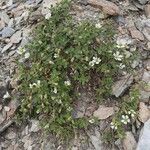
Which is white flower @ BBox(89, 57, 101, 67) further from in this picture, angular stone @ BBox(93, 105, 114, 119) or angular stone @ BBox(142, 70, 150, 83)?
angular stone @ BBox(142, 70, 150, 83)

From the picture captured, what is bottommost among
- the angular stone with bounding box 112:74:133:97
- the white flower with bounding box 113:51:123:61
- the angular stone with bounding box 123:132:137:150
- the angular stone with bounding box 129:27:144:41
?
the angular stone with bounding box 123:132:137:150

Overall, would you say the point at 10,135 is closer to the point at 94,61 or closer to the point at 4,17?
the point at 94,61

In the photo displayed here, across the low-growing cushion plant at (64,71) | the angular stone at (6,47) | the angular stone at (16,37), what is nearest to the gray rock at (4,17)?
the angular stone at (16,37)

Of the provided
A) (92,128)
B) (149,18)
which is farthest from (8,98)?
(149,18)

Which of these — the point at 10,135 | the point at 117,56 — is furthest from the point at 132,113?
the point at 10,135

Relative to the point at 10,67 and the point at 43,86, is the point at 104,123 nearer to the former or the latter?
the point at 43,86

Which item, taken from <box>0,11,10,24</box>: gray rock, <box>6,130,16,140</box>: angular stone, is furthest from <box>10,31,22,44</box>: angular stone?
<box>6,130,16,140</box>: angular stone
